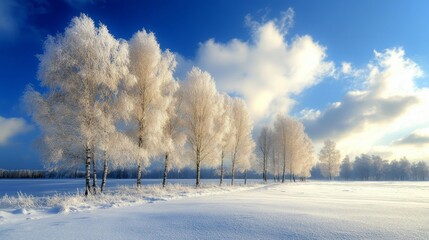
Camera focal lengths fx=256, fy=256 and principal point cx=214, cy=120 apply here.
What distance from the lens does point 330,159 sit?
238 feet

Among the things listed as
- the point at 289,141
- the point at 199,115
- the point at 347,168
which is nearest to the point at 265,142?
the point at 289,141

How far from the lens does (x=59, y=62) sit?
13875mm

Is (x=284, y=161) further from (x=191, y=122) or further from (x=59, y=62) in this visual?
(x=59, y=62)

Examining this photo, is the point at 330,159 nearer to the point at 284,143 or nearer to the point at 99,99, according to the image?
the point at 284,143

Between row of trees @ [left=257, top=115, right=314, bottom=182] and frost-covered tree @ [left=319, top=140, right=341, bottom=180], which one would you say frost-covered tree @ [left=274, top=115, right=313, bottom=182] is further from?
frost-covered tree @ [left=319, top=140, right=341, bottom=180]

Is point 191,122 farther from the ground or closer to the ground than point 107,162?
farther from the ground

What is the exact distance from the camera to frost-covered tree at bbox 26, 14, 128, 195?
14.0m

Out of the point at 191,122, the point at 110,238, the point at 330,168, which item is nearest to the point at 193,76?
the point at 191,122

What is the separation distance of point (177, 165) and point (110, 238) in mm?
19026

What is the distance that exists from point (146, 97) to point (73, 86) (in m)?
5.60

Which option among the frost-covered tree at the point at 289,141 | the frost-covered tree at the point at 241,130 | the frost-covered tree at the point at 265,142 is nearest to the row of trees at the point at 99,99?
the frost-covered tree at the point at 241,130

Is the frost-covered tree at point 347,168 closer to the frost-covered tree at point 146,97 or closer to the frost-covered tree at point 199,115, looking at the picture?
the frost-covered tree at point 199,115

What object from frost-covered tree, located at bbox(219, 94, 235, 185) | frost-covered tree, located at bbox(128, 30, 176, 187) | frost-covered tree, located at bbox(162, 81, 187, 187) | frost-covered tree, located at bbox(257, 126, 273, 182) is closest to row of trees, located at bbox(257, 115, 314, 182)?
frost-covered tree, located at bbox(257, 126, 273, 182)

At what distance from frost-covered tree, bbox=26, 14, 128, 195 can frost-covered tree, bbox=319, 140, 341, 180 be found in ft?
231
